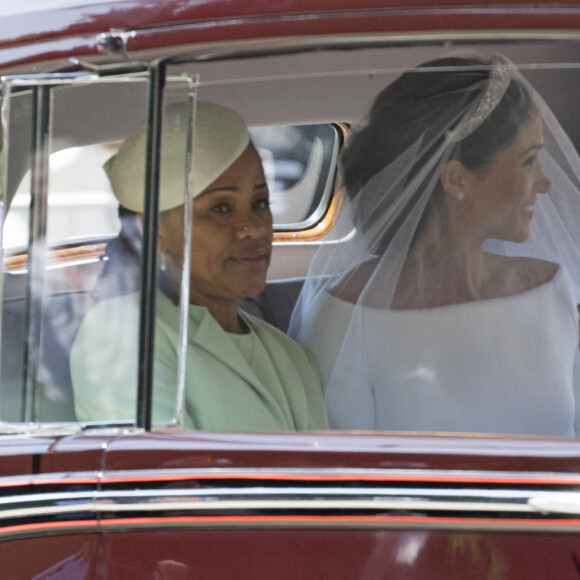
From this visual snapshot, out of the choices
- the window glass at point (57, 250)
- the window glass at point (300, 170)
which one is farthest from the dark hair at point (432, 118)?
the window glass at point (57, 250)

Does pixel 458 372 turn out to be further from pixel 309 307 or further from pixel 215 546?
pixel 215 546

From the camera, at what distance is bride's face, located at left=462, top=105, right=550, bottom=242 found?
7.72 ft

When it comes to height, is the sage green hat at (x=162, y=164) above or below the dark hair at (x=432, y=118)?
below

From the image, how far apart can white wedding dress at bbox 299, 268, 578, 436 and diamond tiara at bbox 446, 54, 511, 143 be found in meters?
0.39

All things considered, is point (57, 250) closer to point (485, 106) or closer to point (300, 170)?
point (485, 106)

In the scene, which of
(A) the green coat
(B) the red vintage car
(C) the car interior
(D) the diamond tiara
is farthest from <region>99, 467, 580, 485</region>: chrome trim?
(D) the diamond tiara

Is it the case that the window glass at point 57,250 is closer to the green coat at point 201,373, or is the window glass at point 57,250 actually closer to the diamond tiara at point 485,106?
the green coat at point 201,373

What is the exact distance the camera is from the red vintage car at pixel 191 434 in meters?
1.71

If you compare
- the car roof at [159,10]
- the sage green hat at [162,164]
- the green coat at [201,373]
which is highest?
the car roof at [159,10]

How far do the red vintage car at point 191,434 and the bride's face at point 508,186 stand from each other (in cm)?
38

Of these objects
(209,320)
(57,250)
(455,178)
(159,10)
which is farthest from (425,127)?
(57,250)

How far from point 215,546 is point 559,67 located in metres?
1.15

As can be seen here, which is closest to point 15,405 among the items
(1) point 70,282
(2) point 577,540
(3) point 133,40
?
(1) point 70,282

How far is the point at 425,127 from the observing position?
2363mm
